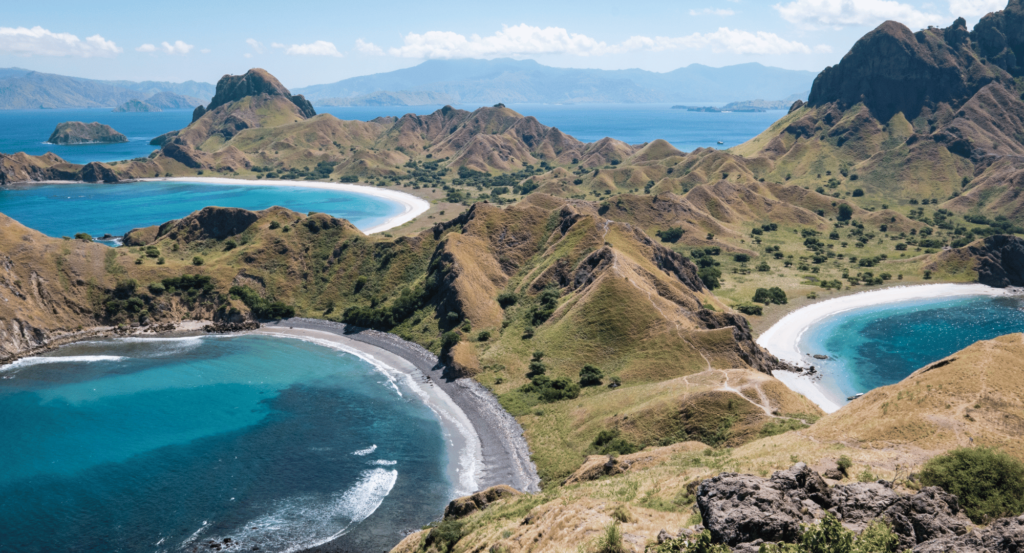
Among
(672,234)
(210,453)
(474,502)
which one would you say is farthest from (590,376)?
(672,234)

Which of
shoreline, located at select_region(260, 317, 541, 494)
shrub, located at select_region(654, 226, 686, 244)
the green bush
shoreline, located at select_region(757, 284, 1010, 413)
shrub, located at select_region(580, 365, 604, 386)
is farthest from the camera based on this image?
shrub, located at select_region(654, 226, 686, 244)

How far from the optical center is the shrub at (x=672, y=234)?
190 meters

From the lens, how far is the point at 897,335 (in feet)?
415

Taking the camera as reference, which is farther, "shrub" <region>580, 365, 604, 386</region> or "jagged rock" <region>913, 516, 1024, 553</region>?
"shrub" <region>580, 365, 604, 386</region>

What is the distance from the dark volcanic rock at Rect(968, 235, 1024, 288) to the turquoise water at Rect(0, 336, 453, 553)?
161 m

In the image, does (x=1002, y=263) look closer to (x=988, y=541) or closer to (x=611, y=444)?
(x=611, y=444)

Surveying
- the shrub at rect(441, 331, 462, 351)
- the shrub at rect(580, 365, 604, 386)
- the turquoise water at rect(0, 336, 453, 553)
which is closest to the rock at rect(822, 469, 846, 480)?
the turquoise water at rect(0, 336, 453, 553)

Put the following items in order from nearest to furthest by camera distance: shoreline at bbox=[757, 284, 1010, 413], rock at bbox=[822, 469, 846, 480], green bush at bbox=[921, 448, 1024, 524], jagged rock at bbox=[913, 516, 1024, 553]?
1. jagged rock at bbox=[913, 516, 1024, 553]
2. green bush at bbox=[921, 448, 1024, 524]
3. rock at bbox=[822, 469, 846, 480]
4. shoreline at bbox=[757, 284, 1010, 413]

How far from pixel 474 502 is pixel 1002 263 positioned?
569 ft

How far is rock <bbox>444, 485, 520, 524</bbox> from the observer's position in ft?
185

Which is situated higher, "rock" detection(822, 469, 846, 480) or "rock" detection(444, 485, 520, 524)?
"rock" detection(822, 469, 846, 480)

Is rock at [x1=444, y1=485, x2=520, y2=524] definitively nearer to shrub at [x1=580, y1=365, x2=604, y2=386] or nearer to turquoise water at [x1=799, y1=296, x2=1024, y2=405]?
shrub at [x1=580, y1=365, x2=604, y2=386]

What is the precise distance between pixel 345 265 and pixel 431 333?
38253mm

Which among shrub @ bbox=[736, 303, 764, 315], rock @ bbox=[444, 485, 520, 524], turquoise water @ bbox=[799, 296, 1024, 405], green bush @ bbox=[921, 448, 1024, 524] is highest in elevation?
green bush @ bbox=[921, 448, 1024, 524]
